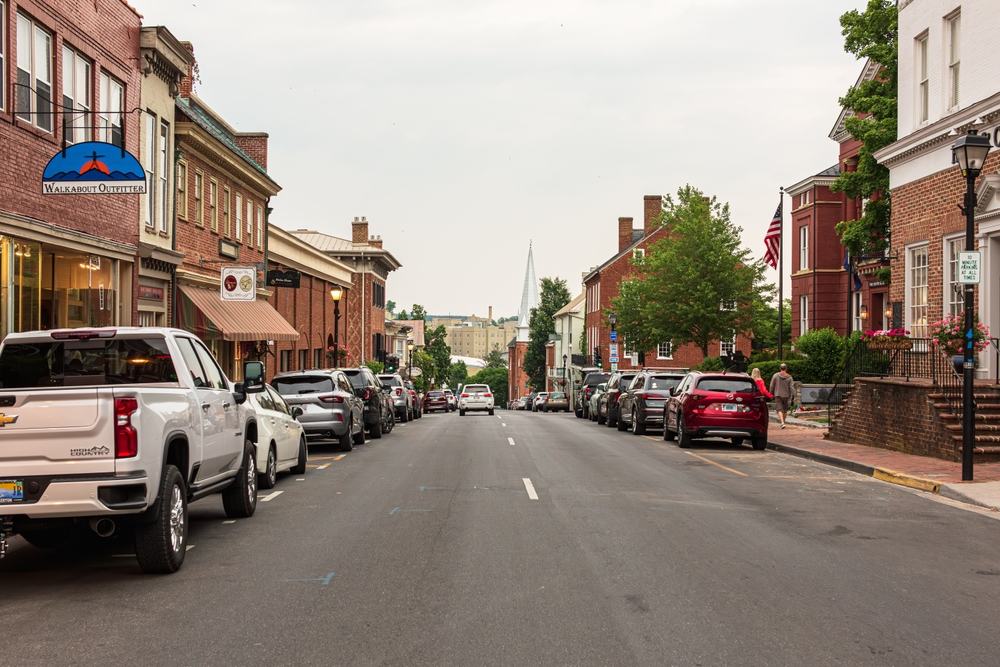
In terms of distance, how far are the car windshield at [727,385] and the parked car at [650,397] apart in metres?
4.35

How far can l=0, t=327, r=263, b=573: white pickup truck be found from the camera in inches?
305

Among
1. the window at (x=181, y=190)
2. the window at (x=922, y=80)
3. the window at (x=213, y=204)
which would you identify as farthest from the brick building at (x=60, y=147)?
the window at (x=922, y=80)

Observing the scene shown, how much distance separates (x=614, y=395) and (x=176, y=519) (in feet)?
81.4

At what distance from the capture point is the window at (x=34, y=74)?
17922mm

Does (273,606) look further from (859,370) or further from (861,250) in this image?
(861,250)

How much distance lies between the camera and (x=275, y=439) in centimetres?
1516

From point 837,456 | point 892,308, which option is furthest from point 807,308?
point 837,456

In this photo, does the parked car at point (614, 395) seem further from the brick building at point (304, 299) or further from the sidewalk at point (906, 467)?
the brick building at point (304, 299)

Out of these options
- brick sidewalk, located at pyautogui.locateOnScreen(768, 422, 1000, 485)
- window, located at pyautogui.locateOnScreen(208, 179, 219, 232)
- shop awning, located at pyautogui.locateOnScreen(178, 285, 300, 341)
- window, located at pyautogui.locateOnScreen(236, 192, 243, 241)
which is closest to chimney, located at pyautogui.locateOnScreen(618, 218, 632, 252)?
shop awning, located at pyautogui.locateOnScreen(178, 285, 300, 341)

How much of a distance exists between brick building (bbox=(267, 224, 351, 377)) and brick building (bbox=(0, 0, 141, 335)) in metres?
16.2

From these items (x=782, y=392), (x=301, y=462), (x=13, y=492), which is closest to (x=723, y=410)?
(x=782, y=392)

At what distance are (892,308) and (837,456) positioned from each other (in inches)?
257

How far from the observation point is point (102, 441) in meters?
7.79

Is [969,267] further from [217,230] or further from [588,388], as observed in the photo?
[588,388]
